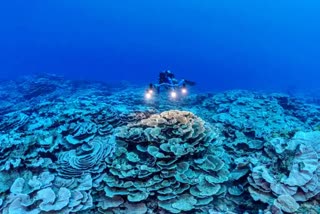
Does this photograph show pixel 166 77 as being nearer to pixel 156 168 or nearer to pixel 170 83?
pixel 170 83

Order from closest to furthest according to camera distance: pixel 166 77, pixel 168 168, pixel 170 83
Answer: pixel 168 168, pixel 170 83, pixel 166 77

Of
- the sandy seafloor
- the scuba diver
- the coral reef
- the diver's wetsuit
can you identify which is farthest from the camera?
the diver's wetsuit

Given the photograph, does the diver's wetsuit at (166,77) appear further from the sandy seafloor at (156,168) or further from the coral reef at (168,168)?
the coral reef at (168,168)

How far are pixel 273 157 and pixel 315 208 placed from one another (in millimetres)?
1467

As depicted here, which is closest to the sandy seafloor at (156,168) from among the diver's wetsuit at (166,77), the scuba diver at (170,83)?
the scuba diver at (170,83)

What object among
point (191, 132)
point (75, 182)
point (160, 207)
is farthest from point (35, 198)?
point (191, 132)

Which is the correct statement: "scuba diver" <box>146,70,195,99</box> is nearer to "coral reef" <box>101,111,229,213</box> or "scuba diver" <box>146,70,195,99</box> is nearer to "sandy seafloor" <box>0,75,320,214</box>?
"sandy seafloor" <box>0,75,320,214</box>

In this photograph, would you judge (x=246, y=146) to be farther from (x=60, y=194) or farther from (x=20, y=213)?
(x=20, y=213)

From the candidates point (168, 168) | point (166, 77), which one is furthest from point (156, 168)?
point (166, 77)

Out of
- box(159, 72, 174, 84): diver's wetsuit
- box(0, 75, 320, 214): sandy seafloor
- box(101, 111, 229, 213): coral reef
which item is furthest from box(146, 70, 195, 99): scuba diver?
box(101, 111, 229, 213): coral reef

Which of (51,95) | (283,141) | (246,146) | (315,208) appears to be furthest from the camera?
(51,95)

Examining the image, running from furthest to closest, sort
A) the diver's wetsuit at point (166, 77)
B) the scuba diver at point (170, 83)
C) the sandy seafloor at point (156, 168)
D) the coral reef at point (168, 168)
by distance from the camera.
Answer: the diver's wetsuit at point (166, 77), the scuba diver at point (170, 83), the coral reef at point (168, 168), the sandy seafloor at point (156, 168)

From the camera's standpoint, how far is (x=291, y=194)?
198 inches

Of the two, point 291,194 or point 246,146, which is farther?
point 246,146
